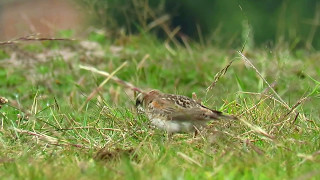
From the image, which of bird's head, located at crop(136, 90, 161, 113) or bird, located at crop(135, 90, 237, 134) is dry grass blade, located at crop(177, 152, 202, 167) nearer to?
bird, located at crop(135, 90, 237, 134)

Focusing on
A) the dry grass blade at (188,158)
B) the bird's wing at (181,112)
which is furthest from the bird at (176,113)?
the dry grass blade at (188,158)

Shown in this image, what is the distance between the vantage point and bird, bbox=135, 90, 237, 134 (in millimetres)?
5828

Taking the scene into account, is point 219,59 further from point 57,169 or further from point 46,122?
point 57,169

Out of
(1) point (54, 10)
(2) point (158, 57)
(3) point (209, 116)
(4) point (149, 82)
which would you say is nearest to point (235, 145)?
(3) point (209, 116)

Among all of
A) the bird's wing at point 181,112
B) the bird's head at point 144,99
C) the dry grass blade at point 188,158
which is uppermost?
the dry grass blade at point 188,158

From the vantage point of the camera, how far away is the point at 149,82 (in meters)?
9.41

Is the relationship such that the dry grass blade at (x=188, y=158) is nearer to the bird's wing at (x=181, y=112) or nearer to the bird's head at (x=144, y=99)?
the bird's wing at (x=181, y=112)

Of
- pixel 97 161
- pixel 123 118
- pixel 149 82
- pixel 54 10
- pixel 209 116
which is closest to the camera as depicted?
pixel 97 161

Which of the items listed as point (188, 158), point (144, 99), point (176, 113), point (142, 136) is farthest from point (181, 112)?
point (188, 158)

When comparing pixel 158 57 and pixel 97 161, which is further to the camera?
pixel 158 57

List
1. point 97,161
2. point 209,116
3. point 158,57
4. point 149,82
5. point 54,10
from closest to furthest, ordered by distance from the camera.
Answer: point 97,161 → point 209,116 → point 149,82 → point 158,57 → point 54,10

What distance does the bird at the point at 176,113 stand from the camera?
229 inches

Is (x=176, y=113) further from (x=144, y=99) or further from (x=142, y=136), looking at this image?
(x=144, y=99)

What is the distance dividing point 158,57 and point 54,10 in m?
13.7
